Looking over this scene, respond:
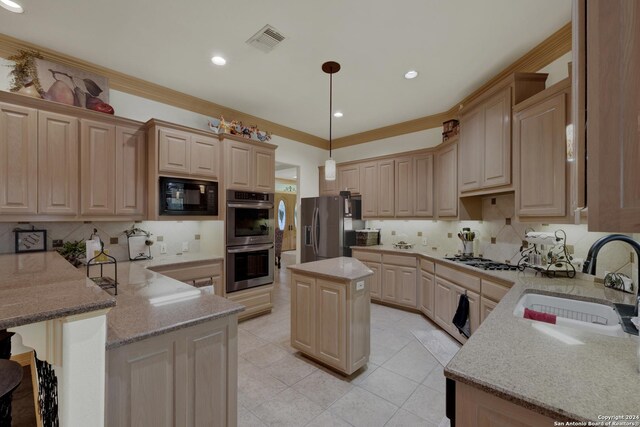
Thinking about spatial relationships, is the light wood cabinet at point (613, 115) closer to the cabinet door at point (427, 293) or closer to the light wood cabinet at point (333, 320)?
the light wood cabinet at point (333, 320)

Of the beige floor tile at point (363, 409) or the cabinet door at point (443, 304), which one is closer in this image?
the beige floor tile at point (363, 409)

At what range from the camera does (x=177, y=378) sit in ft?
4.05

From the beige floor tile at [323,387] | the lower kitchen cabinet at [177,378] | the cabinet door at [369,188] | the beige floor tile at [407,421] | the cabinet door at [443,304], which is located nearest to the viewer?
the lower kitchen cabinet at [177,378]

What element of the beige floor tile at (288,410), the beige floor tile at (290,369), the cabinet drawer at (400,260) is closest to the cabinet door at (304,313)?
the beige floor tile at (290,369)

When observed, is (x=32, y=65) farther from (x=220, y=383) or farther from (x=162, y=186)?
(x=220, y=383)

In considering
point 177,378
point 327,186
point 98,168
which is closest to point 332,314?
point 177,378

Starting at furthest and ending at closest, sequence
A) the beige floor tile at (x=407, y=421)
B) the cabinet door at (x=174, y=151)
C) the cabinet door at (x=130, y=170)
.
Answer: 1. the cabinet door at (x=174, y=151)
2. the cabinet door at (x=130, y=170)
3. the beige floor tile at (x=407, y=421)

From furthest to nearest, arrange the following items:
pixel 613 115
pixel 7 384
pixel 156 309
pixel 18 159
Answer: pixel 18 159
pixel 156 309
pixel 7 384
pixel 613 115

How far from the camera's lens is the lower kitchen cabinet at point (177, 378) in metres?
1.10

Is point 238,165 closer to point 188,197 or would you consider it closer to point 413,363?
point 188,197

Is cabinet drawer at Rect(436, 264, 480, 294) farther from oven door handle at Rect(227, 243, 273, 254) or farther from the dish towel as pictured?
oven door handle at Rect(227, 243, 273, 254)

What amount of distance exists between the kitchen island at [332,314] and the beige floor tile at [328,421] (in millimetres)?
421

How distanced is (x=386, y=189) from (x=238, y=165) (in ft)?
7.78

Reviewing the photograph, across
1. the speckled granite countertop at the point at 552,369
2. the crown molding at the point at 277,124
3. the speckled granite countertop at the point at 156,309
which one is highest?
the crown molding at the point at 277,124
